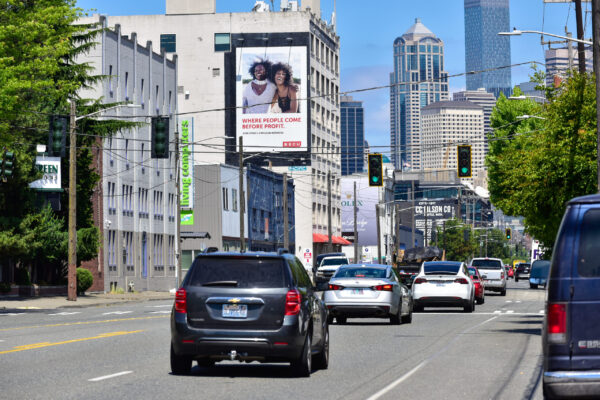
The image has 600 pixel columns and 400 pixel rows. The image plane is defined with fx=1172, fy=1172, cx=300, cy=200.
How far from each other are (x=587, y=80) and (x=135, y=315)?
15.2 metres

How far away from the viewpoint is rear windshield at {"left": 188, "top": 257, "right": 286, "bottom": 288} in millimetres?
15609

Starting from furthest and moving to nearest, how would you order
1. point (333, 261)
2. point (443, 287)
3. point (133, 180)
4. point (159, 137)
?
point (133, 180), point (333, 261), point (443, 287), point (159, 137)

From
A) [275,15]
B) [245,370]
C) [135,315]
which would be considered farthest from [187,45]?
[245,370]

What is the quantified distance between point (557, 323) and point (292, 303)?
630 centimetres

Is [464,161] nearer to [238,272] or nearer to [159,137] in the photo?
[159,137]

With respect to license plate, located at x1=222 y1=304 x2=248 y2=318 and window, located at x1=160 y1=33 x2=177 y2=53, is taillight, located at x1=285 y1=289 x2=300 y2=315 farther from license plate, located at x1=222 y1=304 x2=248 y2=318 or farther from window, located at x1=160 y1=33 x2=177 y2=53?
window, located at x1=160 y1=33 x2=177 y2=53

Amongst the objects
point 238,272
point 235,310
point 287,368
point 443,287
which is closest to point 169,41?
point 443,287

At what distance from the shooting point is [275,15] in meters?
111

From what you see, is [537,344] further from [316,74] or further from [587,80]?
[316,74]

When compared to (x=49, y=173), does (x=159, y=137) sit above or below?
below

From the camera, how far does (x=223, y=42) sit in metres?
111

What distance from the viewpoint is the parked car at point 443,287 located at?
3631cm

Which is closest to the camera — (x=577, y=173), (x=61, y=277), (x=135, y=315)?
(x=577, y=173)

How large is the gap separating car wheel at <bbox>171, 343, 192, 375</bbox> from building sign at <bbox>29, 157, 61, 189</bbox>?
3767cm
